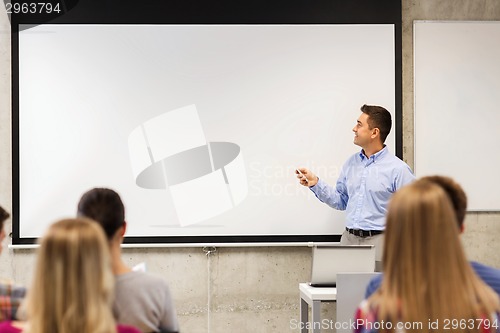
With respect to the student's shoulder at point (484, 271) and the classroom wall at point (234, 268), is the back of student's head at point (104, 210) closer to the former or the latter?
the student's shoulder at point (484, 271)

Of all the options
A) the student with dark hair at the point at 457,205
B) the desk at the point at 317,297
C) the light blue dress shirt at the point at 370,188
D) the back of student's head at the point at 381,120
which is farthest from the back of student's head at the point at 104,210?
the back of student's head at the point at 381,120

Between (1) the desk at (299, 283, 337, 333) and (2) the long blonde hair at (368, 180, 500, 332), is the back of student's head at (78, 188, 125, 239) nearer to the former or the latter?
(2) the long blonde hair at (368, 180, 500, 332)

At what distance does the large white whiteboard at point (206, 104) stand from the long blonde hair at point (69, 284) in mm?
3069

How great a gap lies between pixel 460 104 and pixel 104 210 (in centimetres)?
338

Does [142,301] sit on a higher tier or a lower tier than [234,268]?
higher

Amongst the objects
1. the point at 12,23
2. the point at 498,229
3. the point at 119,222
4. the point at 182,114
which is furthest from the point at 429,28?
the point at 119,222

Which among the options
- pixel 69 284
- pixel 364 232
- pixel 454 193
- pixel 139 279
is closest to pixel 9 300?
pixel 139 279

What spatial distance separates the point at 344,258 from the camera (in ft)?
11.4

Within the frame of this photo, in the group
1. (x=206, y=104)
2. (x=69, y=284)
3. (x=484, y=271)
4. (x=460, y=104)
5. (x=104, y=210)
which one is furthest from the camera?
(x=460, y=104)

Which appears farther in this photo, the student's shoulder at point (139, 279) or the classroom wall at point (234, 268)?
the classroom wall at point (234, 268)

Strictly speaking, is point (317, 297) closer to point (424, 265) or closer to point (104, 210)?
point (104, 210)

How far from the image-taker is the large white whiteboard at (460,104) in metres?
4.87

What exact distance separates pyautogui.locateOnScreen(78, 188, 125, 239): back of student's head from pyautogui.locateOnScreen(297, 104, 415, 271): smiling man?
87.5 inches

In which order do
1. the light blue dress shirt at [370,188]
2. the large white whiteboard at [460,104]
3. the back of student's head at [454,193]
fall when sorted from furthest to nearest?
1. the large white whiteboard at [460,104]
2. the light blue dress shirt at [370,188]
3. the back of student's head at [454,193]
